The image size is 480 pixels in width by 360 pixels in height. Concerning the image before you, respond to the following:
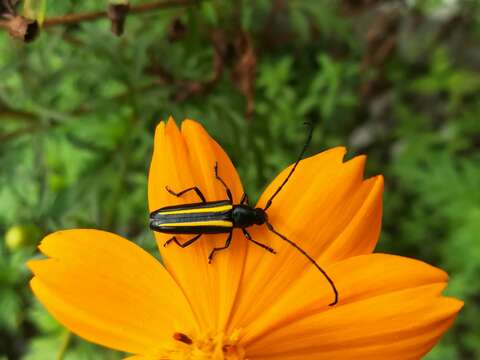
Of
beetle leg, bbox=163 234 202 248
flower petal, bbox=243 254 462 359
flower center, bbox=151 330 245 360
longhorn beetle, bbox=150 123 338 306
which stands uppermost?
longhorn beetle, bbox=150 123 338 306

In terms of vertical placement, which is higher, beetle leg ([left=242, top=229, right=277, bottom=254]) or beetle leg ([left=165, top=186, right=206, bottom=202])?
beetle leg ([left=165, top=186, right=206, bottom=202])

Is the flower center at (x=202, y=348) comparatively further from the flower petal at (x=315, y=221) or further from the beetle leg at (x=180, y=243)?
the beetle leg at (x=180, y=243)

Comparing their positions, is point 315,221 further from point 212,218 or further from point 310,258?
point 212,218

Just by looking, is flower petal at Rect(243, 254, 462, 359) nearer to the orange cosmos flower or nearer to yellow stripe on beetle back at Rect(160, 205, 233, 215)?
the orange cosmos flower

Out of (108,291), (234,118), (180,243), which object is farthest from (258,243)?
(234,118)

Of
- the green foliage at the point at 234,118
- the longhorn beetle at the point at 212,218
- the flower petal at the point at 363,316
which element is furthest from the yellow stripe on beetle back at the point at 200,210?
the green foliage at the point at 234,118

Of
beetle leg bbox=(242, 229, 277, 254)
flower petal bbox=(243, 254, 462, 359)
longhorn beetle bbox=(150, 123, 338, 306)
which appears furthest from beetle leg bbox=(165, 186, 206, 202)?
flower petal bbox=(243, 254, 462, 359)

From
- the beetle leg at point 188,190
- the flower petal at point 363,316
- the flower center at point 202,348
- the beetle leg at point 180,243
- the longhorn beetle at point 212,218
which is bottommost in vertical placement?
the flower center at point 202,348
